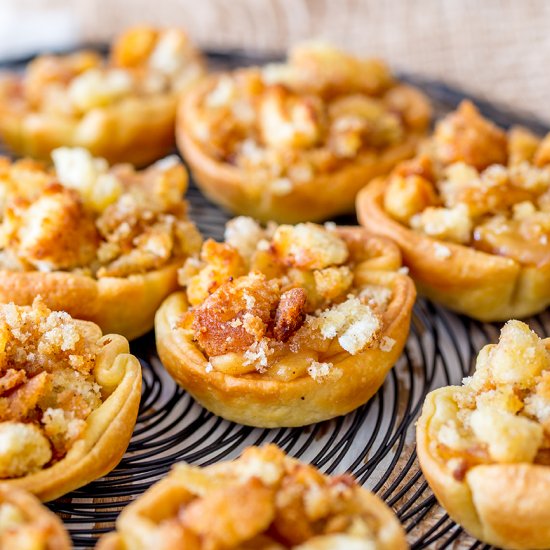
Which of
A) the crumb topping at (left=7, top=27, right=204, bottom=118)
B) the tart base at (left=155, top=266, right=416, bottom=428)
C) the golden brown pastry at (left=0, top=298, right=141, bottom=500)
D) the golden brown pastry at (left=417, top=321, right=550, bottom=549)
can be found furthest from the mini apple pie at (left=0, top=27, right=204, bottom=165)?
the golden brown pastry at (left=417, top=321, right=550, bottom=549)

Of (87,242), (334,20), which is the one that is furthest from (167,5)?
(87,242)

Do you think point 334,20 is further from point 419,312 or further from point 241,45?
point 419,312

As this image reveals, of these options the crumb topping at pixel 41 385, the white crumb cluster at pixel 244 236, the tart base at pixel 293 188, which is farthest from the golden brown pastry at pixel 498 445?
the tart base at pixel 293 188

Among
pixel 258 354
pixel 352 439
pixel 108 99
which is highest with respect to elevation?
pixel 108 99

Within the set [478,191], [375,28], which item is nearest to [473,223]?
[478,191]

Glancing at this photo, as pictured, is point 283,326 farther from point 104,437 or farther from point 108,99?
point 108,99

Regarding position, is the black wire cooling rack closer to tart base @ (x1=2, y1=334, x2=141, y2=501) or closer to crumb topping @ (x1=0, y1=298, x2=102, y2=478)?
tart base @ (x1=2, y1=334, x2=141, y2=501)

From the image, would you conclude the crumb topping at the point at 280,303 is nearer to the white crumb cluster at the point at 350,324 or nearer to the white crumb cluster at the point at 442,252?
the white crumb cluster at the point at 350,324
